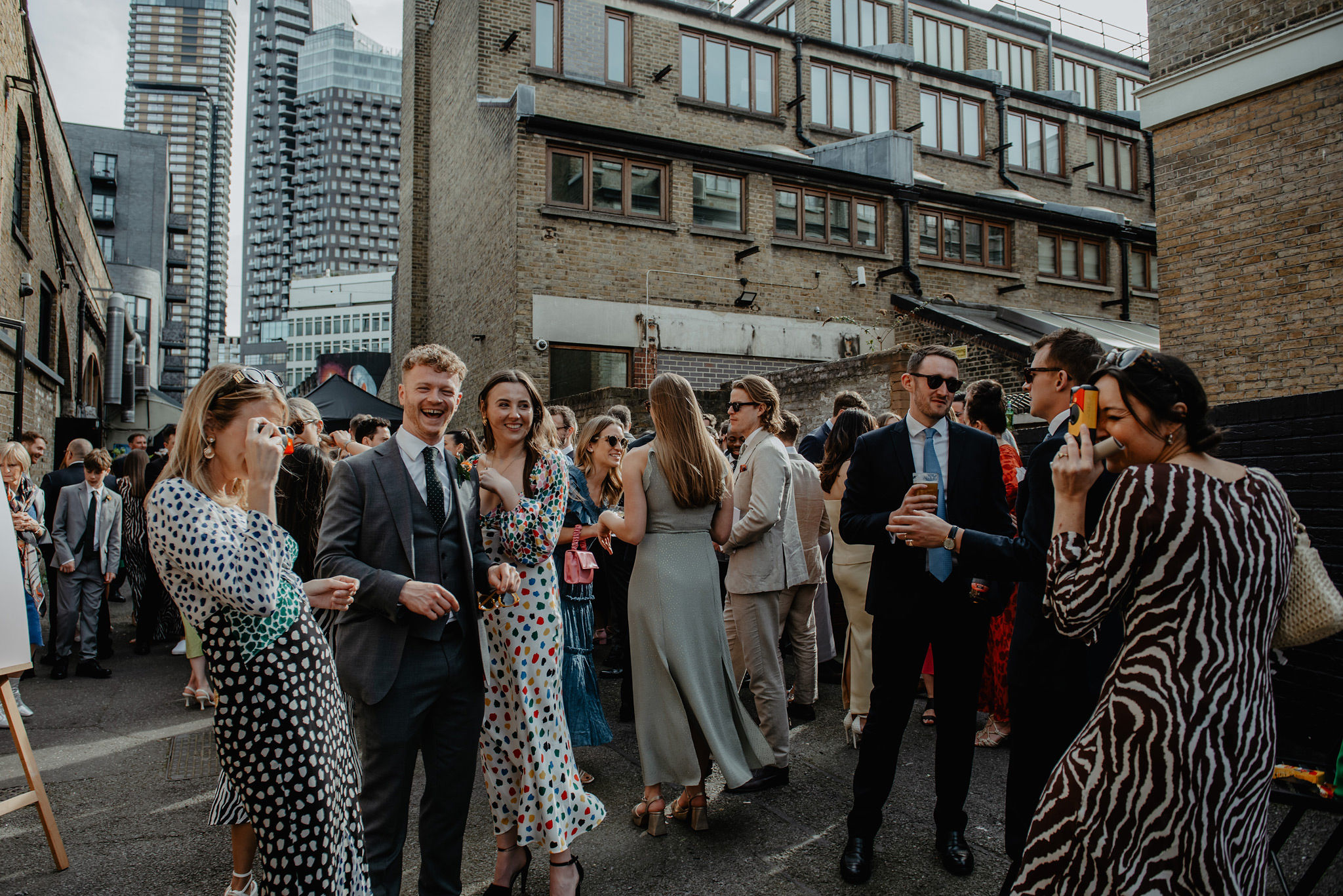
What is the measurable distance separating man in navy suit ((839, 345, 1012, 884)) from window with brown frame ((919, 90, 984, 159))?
22291mm

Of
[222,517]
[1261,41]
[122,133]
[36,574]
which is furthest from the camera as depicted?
[122,133]

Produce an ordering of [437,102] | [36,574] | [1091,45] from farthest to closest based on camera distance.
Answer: [1091,45], [437,102], [36,574]

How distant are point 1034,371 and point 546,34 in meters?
18.4

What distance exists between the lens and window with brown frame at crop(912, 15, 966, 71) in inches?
1032

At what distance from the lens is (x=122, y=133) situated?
48.7m

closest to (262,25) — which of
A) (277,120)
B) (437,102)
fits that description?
(277,120)

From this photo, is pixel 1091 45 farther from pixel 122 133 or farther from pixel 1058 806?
pixel 122 133

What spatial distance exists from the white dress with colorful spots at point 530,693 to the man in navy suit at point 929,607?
48.8 inches

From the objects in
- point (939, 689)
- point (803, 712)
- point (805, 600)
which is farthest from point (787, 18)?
point (939, 689)

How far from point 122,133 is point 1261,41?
192 feet

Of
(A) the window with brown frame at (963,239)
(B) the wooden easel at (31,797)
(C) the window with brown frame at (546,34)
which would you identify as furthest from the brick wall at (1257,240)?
(C) the window with brown frame at (546,34)

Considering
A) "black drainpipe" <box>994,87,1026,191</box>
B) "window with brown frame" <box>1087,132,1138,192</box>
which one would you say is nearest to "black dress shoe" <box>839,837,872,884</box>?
"black drainpipe" <box>994,87,1026,191</box>

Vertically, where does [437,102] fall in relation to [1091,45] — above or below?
below

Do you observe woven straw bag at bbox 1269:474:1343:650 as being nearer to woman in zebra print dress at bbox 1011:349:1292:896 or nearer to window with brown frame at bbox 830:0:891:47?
woman in zebra print dress at bbox 1011:349:1292:896
